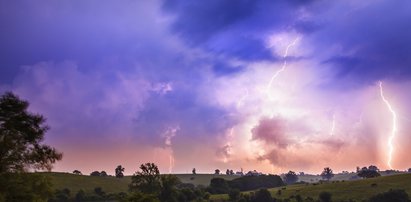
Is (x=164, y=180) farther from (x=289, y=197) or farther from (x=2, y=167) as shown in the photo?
(x=2, y=167)

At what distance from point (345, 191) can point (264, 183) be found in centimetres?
6695

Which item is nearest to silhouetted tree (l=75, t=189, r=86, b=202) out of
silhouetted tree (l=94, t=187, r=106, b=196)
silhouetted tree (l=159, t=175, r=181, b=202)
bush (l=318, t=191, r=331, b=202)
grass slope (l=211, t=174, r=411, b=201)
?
silhouetted tree (l=94, t=187, r=106, b=196)

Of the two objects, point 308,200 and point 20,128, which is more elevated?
point 20,128

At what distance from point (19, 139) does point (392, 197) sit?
8797cm

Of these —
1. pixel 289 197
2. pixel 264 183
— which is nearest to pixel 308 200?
pixel 289 197

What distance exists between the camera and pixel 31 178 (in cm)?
4400

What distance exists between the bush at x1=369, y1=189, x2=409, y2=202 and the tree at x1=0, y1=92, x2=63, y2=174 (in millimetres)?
83238

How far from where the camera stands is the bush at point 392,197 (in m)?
102

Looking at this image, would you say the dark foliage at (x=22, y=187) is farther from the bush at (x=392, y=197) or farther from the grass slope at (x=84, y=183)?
the grass slope at (x=84, y=183)

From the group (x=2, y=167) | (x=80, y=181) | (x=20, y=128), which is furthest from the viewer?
(x=80, y=181)

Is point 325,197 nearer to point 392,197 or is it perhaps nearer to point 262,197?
point 392,197

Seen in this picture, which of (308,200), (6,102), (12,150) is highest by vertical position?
(6,102)

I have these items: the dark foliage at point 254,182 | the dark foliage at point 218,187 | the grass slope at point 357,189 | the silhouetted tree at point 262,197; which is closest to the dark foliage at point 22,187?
the silhouetted tree at point 262,197

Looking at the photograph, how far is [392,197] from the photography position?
102312mm
